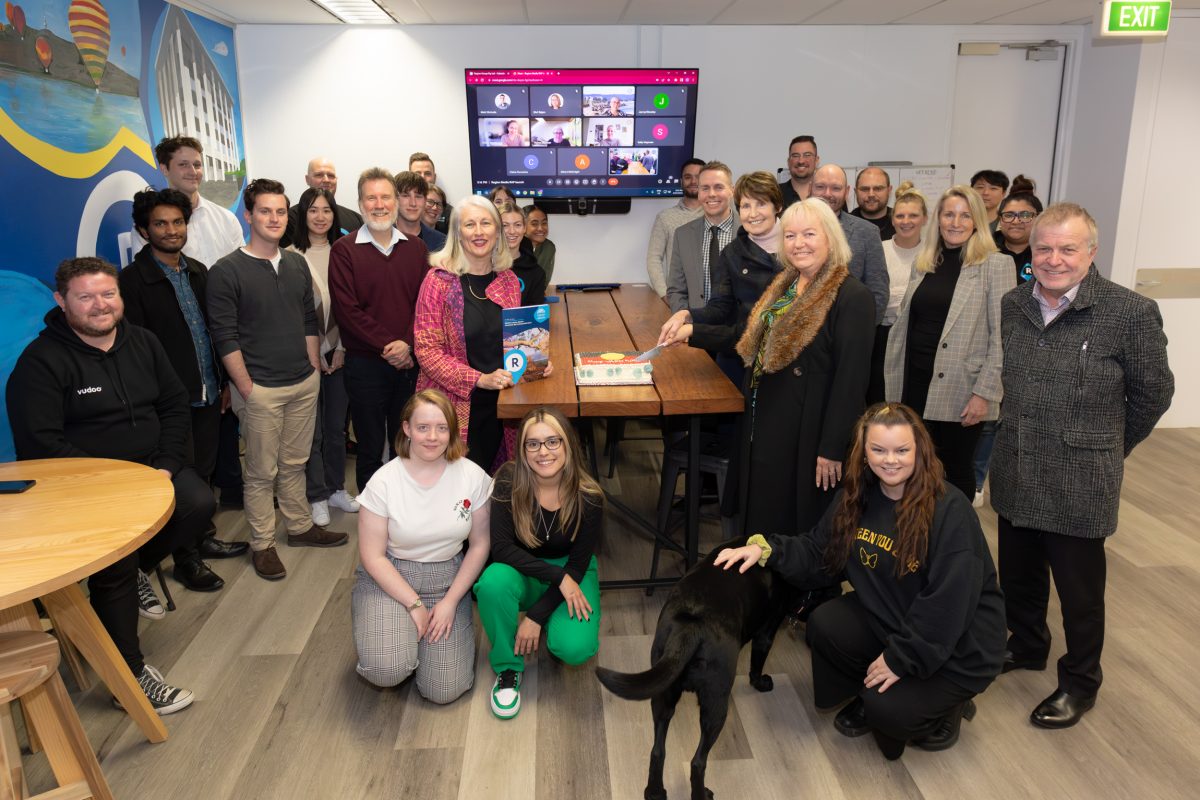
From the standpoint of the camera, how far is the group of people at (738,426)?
2.28 metres

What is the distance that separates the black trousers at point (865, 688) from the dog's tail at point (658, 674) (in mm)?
588

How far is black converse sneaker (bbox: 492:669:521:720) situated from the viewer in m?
2.55

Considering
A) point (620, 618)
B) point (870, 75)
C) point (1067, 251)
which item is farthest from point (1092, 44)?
point (620, 618)

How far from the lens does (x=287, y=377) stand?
11.2 feet

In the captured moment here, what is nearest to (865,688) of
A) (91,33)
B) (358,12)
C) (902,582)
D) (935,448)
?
(902,582)

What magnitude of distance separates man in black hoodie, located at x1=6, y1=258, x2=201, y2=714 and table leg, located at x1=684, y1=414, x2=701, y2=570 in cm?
178

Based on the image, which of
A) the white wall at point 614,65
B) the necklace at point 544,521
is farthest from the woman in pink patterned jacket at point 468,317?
the white wall at point 614,65

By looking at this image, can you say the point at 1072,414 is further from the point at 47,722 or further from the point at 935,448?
the point at 47,722

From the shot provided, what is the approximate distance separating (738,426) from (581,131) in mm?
3540

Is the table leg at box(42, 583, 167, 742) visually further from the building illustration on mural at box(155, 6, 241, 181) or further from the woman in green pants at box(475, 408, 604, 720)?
the building illustration on mural at box(155, 6, 241, 181)

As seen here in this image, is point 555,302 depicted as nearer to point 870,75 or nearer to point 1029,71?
point 870,75

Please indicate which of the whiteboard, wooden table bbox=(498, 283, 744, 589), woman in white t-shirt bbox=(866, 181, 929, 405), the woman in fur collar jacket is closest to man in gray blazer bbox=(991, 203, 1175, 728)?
the woman in fur collar jacket

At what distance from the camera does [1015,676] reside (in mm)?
2752

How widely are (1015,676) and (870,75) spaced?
4.68m
